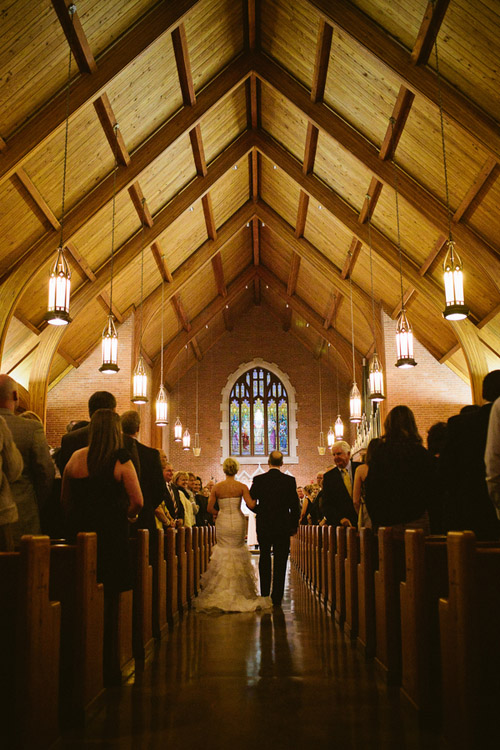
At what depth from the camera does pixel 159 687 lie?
114 inches

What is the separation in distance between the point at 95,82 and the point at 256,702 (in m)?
6.77

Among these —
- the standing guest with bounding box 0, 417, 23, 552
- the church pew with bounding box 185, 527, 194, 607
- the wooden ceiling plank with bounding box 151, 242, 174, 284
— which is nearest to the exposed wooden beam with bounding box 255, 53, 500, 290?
the wooden ceiling plank with bounding box 151, 242, 174, 284

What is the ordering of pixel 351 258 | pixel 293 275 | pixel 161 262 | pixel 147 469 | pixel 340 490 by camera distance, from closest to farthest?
1. pixel 147 469
2. pixel 340 490
3. pixel 351 258
4. pixel 161 262
5. pixel 293 275

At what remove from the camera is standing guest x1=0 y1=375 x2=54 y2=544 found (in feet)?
10.1

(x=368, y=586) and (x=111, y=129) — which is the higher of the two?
(x=111, y=129)

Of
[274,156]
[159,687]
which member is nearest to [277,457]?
[159,687]

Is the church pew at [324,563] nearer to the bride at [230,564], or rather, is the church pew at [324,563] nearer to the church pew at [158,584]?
the bride at [230,564]

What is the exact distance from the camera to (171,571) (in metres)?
4.76

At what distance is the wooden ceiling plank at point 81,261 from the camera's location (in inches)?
381

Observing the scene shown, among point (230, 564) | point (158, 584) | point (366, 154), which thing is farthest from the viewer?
point (366, 154)

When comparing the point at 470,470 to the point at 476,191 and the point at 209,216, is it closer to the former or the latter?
the point at 476,191

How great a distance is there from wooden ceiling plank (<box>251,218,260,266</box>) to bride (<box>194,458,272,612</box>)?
956 cm

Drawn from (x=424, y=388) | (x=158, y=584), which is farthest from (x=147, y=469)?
(x=424, y=388)

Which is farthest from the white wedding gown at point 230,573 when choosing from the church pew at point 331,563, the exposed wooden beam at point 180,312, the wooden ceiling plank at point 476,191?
the exposed wooden beam at point 180,312
